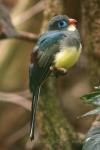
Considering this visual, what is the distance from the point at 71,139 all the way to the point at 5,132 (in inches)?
98.9

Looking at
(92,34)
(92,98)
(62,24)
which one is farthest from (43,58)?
(92,34)

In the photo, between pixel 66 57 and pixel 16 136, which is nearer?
pixel 66 57

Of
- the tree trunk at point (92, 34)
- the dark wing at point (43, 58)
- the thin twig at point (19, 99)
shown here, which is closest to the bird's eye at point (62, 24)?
the dark wing at point (43, 58)

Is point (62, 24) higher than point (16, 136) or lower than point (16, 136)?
higher

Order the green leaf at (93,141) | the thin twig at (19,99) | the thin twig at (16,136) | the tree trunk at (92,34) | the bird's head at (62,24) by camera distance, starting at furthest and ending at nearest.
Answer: the thin twig at (16,136), the thin twig at (19,99), the tree trunk at (92,34), the bird's head at (62,24), the green leaf at (93,141)

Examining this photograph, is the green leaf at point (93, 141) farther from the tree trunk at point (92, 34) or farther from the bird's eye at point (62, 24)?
the tree trunk at point (92, 34)

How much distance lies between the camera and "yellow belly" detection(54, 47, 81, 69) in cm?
267

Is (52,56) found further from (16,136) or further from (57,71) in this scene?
(16,136)

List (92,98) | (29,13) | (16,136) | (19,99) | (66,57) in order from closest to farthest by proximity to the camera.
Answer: (92,98) < (66,57) < (19,99) < (29,13) < (16,136)

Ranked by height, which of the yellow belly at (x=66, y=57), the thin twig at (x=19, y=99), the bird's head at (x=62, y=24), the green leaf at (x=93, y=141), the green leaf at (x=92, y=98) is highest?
the bird's head at (x=62, y=24)

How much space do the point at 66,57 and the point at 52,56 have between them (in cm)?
8

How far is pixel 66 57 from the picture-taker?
2.68 metres

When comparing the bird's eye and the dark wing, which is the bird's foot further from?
the bird's eye

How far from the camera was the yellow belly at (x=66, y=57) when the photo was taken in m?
2.67
